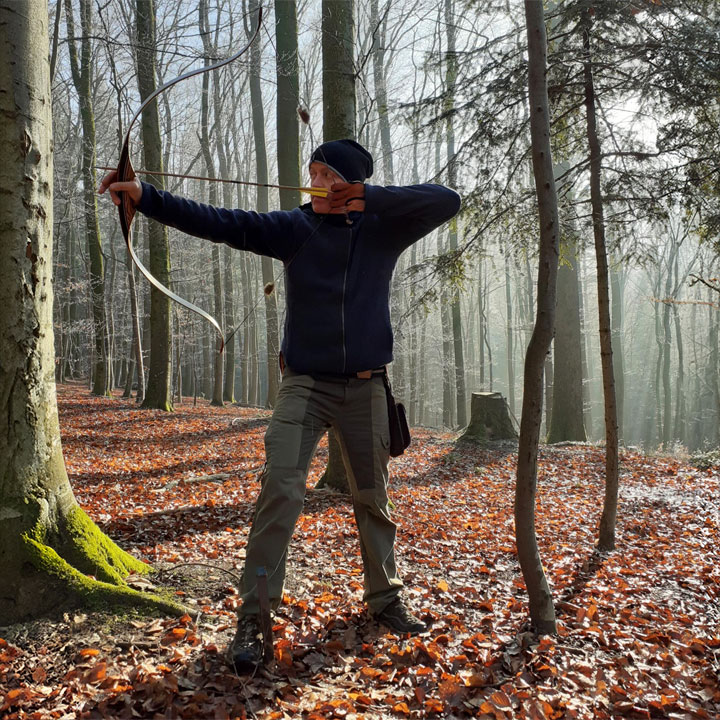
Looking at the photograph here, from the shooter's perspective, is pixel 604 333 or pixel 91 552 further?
pixel 604 333

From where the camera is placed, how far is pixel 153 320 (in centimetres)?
1127

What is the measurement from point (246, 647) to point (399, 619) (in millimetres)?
825

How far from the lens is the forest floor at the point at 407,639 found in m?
2.16

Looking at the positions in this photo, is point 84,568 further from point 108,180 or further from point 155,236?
point 155,236

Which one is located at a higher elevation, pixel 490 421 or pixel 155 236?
pixel 155 236

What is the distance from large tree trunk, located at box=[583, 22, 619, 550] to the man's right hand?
10.8 ft

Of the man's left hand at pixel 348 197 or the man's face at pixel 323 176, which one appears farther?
the man's face at pixel 323 176

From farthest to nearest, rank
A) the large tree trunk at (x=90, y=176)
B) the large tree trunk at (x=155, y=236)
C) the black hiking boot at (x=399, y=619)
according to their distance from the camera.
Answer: the large tree trunk at (x=90, y=176)
the large tree trunk at (x=155, y=236)
the black hiking boot at (x=399, y=619)

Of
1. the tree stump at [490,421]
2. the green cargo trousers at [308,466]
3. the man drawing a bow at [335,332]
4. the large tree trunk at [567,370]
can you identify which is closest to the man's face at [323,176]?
the man drawing a bow at [335,332]

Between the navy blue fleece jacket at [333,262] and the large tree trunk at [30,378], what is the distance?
779mm

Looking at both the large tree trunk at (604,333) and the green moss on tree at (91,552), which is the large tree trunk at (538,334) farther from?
the green moss on tree at (91,552)

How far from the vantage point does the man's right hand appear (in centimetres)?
229

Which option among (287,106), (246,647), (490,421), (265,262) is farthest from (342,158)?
(265,262)

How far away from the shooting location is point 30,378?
260cm
